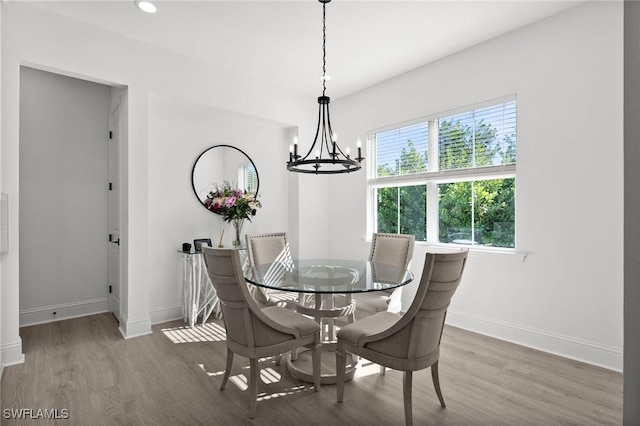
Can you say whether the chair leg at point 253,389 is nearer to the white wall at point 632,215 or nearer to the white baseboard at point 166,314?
the white wall at point 632,215

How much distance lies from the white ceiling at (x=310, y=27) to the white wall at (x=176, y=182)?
0.68m

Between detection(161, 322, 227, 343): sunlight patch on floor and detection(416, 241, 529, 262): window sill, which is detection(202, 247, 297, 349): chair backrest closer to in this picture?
detection(161, 322, 227, 343): sunlight patch on floor

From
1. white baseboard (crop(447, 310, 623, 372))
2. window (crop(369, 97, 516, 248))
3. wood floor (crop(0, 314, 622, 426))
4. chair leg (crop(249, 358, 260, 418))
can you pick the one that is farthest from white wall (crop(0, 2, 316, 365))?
white baseboard (crop(447, 310, 623, 372))

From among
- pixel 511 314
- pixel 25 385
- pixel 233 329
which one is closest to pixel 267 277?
pixel 233 329

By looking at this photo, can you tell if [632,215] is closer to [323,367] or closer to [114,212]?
[323,367]

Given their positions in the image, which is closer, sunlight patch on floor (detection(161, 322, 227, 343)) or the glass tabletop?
the glass tabletop

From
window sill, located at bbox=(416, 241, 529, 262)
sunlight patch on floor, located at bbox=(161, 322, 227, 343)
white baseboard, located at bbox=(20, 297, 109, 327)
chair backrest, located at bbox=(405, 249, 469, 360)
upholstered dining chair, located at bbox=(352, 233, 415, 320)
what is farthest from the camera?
white baseboard, located at bbox=(20, 297, 109, 327)

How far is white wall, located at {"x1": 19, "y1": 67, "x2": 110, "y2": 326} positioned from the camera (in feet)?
12.1

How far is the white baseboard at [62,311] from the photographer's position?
3657 mm

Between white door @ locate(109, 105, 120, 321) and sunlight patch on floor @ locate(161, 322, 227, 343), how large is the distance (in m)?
0.80

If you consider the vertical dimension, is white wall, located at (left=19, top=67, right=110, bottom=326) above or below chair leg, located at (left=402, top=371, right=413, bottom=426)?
above

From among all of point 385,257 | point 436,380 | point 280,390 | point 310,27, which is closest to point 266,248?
point 385,257

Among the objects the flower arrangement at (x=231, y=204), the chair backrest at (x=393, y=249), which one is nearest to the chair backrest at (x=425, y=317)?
the chair backrest at (x=393, y=249)

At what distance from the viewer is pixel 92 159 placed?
408 centimetres
